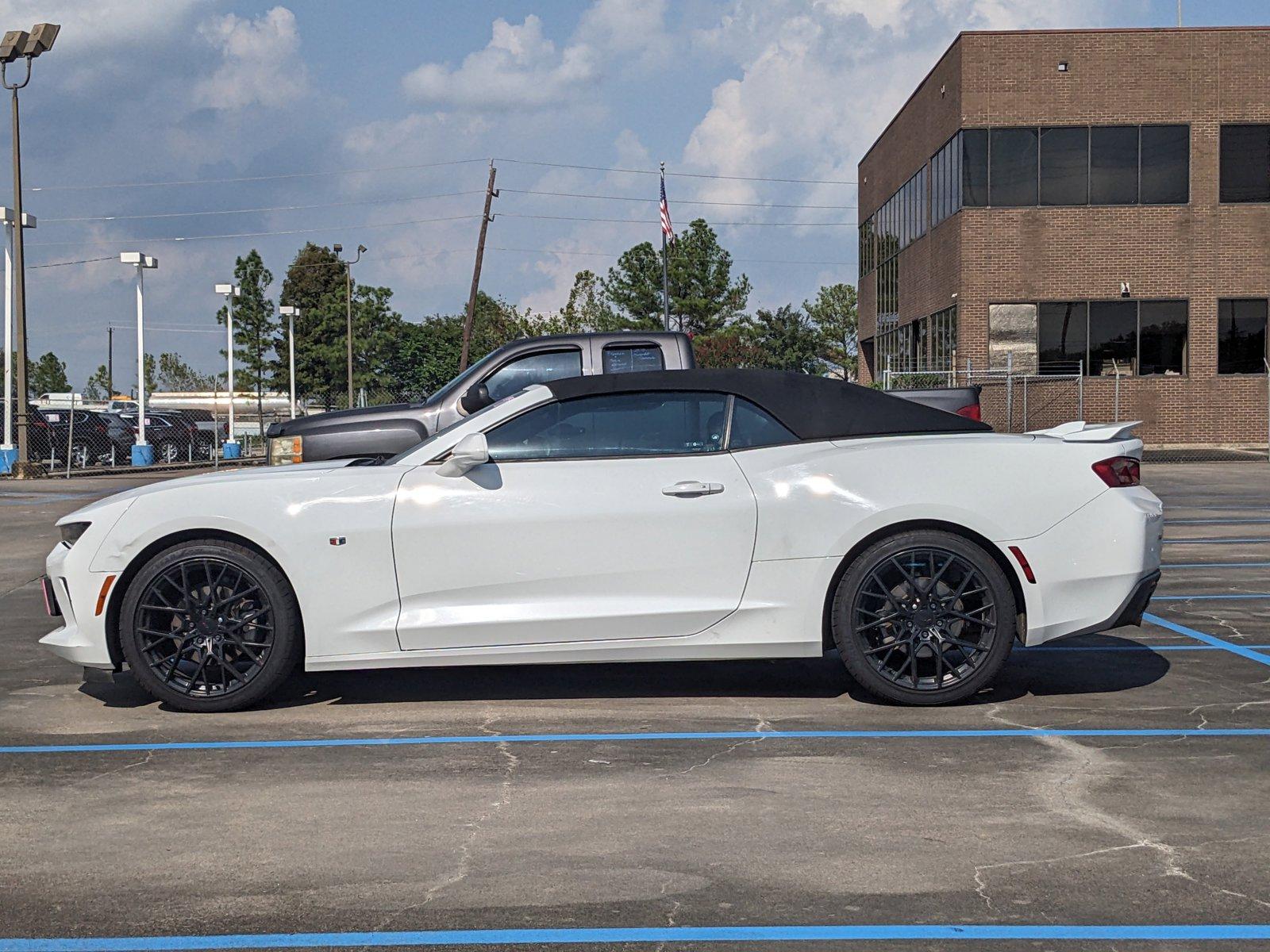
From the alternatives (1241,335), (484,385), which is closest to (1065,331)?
(1241,335)

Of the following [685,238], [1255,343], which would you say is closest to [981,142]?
[1255,343]

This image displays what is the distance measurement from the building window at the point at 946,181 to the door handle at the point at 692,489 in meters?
30.9

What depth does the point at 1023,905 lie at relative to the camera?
12.9ft

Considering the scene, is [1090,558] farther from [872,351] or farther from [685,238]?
[685,238]

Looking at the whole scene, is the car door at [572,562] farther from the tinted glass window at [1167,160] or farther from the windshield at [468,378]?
the tinted glass window at [1167,160]

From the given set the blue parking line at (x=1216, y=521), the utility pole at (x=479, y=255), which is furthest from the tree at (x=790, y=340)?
the blue parking line at (x=1216, y=521)

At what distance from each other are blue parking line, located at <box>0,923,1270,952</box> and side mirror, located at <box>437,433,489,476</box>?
2873 millimetres

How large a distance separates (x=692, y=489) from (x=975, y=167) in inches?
1220

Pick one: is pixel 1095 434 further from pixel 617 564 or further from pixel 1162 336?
pixel 1162 336

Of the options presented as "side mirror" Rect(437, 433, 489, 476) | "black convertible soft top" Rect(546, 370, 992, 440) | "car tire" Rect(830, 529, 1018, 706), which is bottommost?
"car tire" Rect(830, 529, 1018, 706)

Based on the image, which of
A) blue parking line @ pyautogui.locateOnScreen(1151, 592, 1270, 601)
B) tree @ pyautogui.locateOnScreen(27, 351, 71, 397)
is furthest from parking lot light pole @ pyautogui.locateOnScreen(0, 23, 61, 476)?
tree @ pyautogui.locateOnScreen(27, 351, 71, 397)

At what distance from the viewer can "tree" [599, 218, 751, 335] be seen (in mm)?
84375

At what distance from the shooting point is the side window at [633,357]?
1097 cm

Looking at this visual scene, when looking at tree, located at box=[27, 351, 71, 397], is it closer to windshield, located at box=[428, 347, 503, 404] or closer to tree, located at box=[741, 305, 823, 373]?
tree, located at box=[741, 305, 823, 373]
